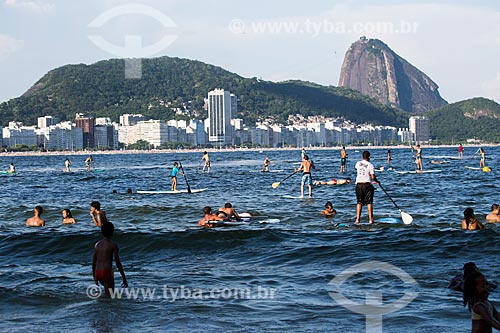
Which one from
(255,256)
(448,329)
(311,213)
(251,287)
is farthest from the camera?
(311,213)

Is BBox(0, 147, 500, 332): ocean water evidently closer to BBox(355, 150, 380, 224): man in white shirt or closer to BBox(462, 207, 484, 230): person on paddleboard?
Answer: BBox(462, 207, 484, 230): person on paddleboard

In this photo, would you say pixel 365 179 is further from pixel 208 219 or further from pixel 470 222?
pixel 208 219

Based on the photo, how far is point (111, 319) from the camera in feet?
36.3

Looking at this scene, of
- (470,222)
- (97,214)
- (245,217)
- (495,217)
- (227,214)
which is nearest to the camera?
(470,222)

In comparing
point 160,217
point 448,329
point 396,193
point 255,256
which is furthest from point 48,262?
point 396,193

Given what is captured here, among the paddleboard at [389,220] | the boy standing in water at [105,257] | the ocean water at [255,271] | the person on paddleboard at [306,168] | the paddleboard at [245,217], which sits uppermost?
the person on paddleboard at [306,168]

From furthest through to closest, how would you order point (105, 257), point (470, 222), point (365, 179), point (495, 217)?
1. point (495, 217)
2. point (365, 179)
3. point (470, 222)
4. point (105, 257)

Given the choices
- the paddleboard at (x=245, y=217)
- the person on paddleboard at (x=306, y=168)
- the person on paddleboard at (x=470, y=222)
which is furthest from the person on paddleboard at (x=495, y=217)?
the person on paddleboard at (x=306, y=168)

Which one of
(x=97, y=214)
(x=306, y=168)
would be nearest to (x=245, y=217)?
Answer: (x=97, y=214)

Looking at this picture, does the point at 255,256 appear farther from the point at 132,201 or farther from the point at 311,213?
the point at 132,201

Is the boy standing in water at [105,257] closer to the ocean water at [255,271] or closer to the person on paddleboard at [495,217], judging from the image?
the ocean water at [255,271]

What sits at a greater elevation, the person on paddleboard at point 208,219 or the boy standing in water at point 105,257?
the boy standing in water at point 105,257

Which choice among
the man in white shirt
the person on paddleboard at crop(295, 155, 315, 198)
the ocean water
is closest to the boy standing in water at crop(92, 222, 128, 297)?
the ocean water

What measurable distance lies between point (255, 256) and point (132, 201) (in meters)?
16.2
